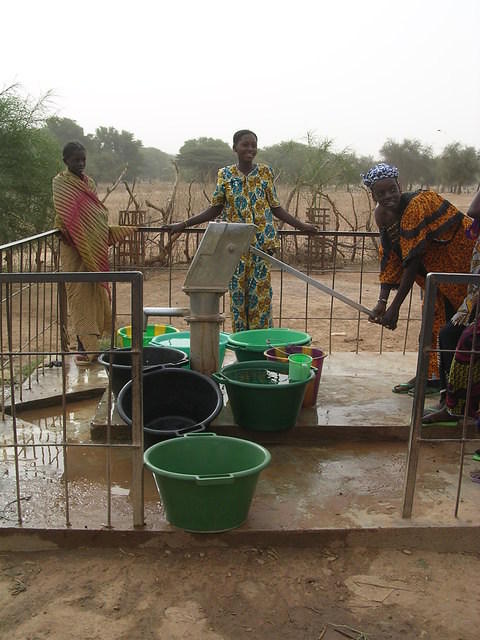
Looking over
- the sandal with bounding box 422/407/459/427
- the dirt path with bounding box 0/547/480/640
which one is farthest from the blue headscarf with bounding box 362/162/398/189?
the dirt path with bounding box 0/547/480/640

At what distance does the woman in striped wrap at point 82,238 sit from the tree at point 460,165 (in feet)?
107

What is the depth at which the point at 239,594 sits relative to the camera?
92.0 inches

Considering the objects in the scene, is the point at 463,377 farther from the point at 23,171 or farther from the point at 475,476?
the point at 23,171

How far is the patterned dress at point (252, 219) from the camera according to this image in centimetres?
452

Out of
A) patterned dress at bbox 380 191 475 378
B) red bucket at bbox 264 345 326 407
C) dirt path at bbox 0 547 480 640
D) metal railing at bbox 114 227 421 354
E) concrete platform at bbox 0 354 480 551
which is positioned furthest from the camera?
metal railing at bbox 114 227 421 354

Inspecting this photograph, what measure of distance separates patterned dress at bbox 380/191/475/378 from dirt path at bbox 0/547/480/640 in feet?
5.14

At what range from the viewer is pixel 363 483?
306cm

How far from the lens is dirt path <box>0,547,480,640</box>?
2164 mm

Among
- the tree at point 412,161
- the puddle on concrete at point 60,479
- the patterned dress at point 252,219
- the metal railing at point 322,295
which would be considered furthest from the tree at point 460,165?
the puddle on concrete at point 60,479

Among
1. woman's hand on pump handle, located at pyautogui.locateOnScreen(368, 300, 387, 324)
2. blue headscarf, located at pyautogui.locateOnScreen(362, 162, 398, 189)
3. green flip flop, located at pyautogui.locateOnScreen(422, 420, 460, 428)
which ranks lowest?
green flip flop, located at pyautogui.locateOnScreen(422, 420, 460, 428)

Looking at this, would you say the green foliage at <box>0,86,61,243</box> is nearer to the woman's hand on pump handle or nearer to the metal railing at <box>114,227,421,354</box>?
the metal railing at <box>114,227,421,354</box>

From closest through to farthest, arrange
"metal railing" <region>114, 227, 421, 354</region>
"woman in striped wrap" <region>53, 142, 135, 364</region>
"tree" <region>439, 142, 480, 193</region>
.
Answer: "woman in striped wrap" <region>53, 142, 135, 364</region> → "metal railing" <region>114, 227, 421, 354</region> → "tree" <region>439, 142, 480, 193</region>

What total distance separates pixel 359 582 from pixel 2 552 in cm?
145

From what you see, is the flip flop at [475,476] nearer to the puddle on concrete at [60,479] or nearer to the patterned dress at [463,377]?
the patterned dress at [463,377]
